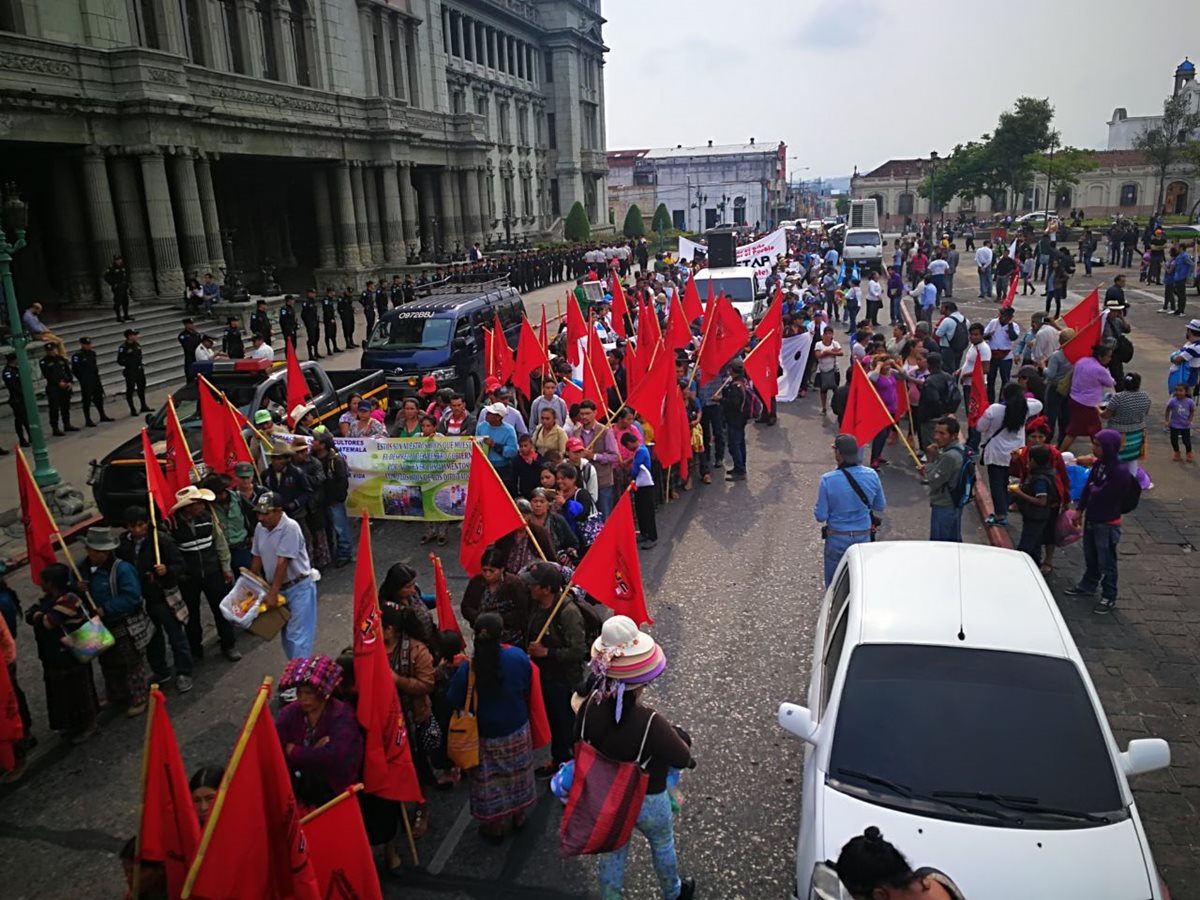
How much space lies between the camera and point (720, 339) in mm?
13812

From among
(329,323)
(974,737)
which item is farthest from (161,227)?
(974,737)

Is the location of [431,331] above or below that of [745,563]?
Result: above

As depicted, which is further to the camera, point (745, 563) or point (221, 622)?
point (745, 563)

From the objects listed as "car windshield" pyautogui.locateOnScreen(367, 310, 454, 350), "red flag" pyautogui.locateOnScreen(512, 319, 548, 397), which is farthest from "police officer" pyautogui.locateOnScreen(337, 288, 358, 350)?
"red flag" pyautogui.locateOnScreen(512, 319, 548, 397)

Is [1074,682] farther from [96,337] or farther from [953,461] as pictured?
[96,337]

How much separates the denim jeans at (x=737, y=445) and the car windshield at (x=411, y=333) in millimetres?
6594

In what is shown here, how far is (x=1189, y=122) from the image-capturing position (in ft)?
213

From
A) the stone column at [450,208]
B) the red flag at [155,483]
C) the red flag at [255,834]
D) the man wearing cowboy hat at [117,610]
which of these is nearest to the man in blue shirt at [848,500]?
the red flag at [255,834]

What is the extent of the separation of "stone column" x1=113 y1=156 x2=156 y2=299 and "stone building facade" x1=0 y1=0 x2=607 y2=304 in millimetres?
40

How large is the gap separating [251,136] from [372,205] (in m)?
8.95

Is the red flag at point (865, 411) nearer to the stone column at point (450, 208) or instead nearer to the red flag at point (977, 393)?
the red flag at point (977, 393)

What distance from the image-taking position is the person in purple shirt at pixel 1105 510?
7.56m

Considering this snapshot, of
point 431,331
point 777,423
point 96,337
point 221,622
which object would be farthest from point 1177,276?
point 96,337

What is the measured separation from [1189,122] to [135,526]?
7869 cm
